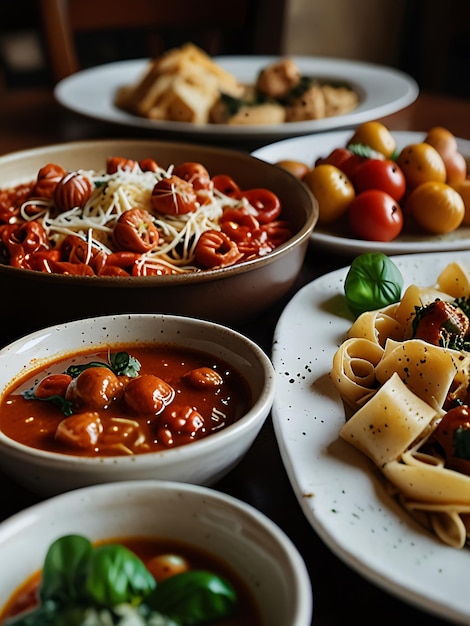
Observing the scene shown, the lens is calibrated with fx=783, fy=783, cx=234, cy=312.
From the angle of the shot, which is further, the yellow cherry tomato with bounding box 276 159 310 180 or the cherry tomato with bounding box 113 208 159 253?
the yellow cherry tomato with bounding box 276 159 310 180

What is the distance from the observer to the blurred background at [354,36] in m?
5.95

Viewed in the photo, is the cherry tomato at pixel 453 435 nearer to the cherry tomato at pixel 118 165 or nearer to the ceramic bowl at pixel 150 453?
the ceramic bowl at pixel 150 453

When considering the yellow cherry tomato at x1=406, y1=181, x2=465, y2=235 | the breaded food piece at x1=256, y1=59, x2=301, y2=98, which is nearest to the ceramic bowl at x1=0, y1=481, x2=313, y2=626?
the yellow cherry tomato at x1=406, y1=181, x2=465, y2=235

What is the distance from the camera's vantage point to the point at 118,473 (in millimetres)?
1177

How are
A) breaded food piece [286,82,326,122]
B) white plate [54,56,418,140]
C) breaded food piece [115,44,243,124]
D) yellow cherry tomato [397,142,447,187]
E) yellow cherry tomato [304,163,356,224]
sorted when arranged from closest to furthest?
yellow cherry tomato [304,163,356,224]
yellow cherry tomato [397,142,447,187]
white plate [54,56,418,140]
breaded food piece [115,44,243,124]
breaded food piece [286,82,326,122]

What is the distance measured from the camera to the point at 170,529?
1.11 metres

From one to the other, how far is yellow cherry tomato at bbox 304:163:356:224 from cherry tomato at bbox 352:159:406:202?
5 centimetres

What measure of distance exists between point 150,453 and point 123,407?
168 mm

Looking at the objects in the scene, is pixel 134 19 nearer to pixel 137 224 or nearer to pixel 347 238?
pixel 347 238

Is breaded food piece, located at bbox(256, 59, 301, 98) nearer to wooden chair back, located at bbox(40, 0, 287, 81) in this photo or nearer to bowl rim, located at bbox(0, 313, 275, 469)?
wooden chair back, located at bbox(40, 0, 287, 81)

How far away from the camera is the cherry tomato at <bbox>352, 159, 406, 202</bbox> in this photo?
7.99 ft

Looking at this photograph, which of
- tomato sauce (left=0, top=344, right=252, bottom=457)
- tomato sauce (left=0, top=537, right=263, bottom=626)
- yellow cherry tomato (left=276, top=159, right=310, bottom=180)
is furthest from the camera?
yellow cherry tomato (left=276, top=159, right=310, bottom=180)

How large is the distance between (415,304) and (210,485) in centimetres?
76

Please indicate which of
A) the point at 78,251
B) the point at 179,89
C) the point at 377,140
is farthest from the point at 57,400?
the point at 179,89
